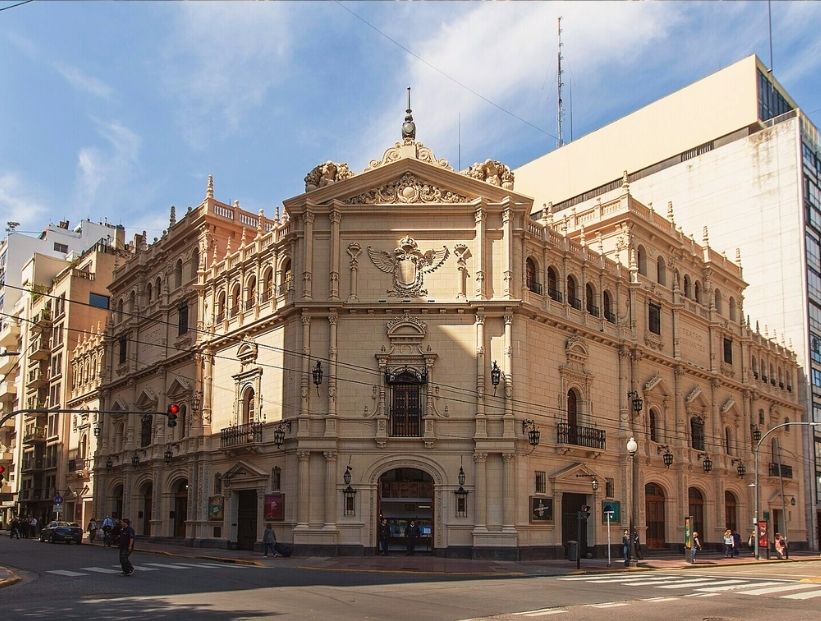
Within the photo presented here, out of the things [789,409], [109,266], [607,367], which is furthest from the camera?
[109,266]

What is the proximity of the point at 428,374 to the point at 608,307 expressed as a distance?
12673mm

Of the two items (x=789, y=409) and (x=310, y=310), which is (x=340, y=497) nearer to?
(x=310, y=310)

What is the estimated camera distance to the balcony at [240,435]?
4200 centimetres

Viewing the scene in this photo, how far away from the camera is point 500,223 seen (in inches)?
1601

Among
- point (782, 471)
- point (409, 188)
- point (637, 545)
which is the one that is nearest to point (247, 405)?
point (409, 188)

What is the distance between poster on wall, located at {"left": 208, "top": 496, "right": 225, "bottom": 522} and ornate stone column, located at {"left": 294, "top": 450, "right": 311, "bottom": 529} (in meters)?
8.08

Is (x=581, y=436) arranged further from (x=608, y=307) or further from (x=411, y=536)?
(x=411, y=536)

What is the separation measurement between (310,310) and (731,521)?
31364 mm

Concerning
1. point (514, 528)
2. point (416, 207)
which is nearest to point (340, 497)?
point (514, 528)

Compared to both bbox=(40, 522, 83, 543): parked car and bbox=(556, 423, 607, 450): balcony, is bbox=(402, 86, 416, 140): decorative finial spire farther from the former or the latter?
bbox=(40, 522, 83, 543): parked car

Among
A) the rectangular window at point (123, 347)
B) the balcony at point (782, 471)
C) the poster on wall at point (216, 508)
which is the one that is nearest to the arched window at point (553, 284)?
the poster on wall at point (216, 508)

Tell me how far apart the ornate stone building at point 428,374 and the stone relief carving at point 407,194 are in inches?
3.6

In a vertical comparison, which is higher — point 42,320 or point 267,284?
point 42,320

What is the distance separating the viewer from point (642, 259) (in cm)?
5088
